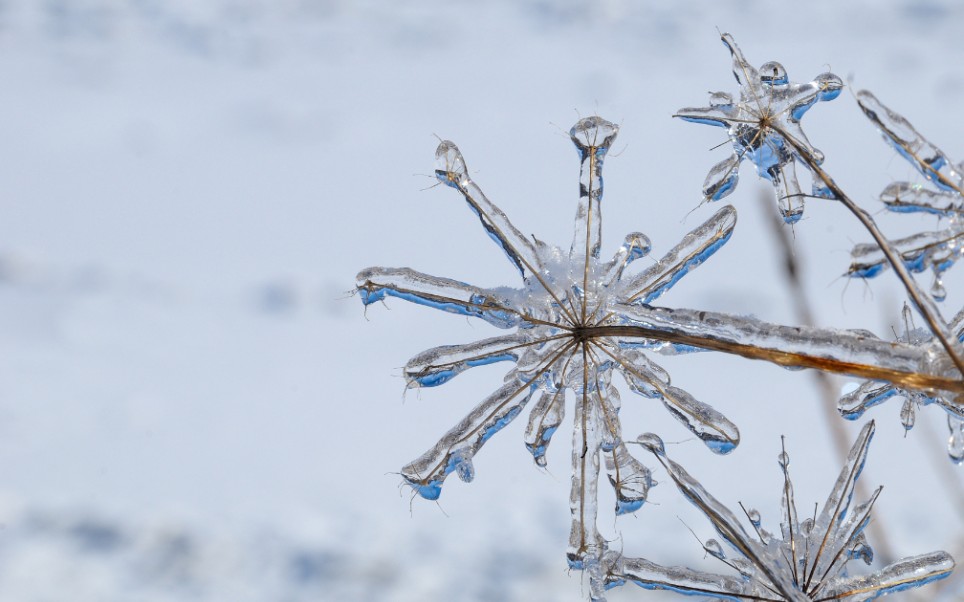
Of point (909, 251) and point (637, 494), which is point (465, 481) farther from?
point (909, 251)

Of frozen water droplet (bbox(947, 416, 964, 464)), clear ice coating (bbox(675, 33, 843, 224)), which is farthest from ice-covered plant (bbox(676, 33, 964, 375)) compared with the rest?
frozen water droplet (bbox(947, 416, 964, 464))

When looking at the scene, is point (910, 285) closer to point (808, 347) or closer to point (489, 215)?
point (808, 347)

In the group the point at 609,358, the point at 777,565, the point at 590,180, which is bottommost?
the point at 777,565

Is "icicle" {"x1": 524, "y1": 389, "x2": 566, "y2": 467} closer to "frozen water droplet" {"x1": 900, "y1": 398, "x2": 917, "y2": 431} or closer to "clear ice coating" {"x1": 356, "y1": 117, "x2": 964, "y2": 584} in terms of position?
"clear ice coating" {"x1": 356, "y1": 117, "x2": 964, "y2": 584}

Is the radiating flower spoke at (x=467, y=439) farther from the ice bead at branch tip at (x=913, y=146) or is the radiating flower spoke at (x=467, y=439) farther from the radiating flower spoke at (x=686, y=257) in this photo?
the ice bead at branch tip at (x=913, y=146)

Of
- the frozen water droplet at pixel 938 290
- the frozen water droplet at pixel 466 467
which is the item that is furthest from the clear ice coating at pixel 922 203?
the frozen water droplet at pixel 466 467

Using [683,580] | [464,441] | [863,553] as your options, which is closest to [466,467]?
[464,441]
